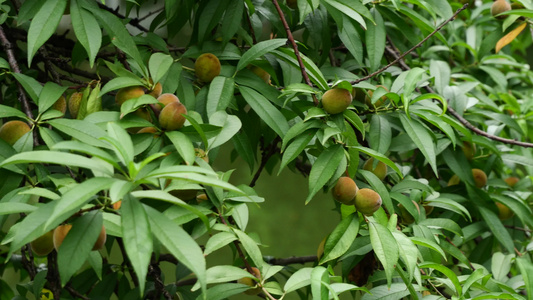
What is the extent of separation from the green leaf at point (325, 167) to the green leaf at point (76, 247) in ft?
0.92

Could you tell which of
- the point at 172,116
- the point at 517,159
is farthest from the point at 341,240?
the point at 517,159

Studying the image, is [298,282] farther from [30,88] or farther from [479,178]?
[479,178]

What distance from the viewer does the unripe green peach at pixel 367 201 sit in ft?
2.41

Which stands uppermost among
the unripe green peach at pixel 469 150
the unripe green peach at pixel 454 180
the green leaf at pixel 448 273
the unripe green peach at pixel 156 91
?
the unripe green peach at pixel 156 91

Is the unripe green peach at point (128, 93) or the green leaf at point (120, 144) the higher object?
the green leaf at point (120, 144)

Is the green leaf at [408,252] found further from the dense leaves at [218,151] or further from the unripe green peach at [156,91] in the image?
the unripe green peach at [156,91]

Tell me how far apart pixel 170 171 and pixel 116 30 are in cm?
34

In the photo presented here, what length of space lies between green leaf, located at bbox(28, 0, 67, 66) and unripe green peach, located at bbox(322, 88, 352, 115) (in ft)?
1.15

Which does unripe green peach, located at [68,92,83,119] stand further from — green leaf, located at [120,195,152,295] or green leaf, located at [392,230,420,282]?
green leaf, located at [392,230,420,282]

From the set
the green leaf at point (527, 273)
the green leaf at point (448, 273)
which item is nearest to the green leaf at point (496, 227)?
the green leaf at point (527, 273)

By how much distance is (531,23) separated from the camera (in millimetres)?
1196

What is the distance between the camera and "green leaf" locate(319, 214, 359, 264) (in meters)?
0.73

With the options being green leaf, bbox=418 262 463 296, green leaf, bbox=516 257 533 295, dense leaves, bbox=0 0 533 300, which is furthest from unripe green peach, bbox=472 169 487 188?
green leaf, bbox=418 262 463 296

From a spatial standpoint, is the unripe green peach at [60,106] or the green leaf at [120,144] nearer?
the green leaf at [120,144]
